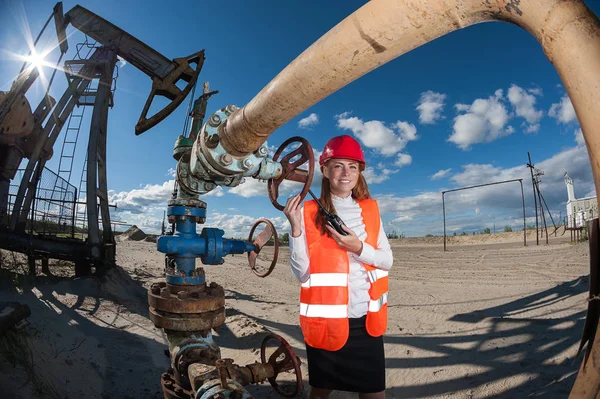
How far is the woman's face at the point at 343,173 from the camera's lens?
1.97m

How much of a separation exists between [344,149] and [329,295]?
→ 868 mm

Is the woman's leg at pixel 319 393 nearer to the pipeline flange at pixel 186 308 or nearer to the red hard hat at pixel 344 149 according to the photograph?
the pipeline flange at pixel 186 308

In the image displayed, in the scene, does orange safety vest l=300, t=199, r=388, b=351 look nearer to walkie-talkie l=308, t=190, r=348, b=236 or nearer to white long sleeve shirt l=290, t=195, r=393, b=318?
white long sleeve shirt l=290, t=195, r=393, b=318

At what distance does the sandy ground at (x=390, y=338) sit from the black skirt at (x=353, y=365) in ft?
3.19

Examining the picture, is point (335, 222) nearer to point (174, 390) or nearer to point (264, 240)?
point (264, 240)

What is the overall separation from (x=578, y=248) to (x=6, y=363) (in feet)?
54.9

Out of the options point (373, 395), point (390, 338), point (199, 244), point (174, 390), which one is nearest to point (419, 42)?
point (199, 244)

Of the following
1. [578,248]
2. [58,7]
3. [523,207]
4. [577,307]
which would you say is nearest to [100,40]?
[58,7]

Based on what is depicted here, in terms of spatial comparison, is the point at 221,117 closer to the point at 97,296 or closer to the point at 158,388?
the point at 158,388

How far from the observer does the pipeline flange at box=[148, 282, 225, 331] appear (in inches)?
68.8

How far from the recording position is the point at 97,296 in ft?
16.5

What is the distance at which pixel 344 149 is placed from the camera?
192 centimetres

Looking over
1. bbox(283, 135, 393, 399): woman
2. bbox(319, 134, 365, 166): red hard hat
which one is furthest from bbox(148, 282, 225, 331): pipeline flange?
bbox(319, 134, 365, 166): red hard hat

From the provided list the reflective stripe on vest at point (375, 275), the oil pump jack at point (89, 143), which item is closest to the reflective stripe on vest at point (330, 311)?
the reflective stripe on vest at point (375, 275)
